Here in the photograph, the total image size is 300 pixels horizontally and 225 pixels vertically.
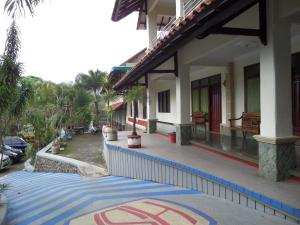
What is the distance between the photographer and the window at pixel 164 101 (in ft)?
56.3

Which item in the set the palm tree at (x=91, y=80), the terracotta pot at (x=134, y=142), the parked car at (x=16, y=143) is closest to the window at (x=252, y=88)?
the terracotta pot at (x=134, y=142)

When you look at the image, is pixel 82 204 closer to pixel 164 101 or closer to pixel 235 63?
pixel 235 63

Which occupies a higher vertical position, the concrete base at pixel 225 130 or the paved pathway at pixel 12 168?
the concrete base at pixel 225 130

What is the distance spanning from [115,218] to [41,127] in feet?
59.8

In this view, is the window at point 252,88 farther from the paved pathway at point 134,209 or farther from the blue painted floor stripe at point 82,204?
the blue painted floor stripe at point 82,204

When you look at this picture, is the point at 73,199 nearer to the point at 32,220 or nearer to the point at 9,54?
the point at 32,220

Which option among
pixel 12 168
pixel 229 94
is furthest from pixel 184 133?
pixel 12 168

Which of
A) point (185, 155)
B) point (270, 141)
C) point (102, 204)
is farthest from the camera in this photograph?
point (185, 155)

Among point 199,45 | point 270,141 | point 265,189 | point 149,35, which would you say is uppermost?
point 149,35

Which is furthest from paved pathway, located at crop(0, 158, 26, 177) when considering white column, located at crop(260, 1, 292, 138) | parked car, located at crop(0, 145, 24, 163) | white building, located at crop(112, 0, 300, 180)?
white column, located at crop(260, 1, 292, 138)

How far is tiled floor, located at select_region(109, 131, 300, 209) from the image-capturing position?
407 cm

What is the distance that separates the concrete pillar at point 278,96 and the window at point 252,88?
13.8ft

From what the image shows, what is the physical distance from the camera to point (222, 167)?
19.1 feet

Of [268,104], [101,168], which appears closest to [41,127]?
[101,168]
